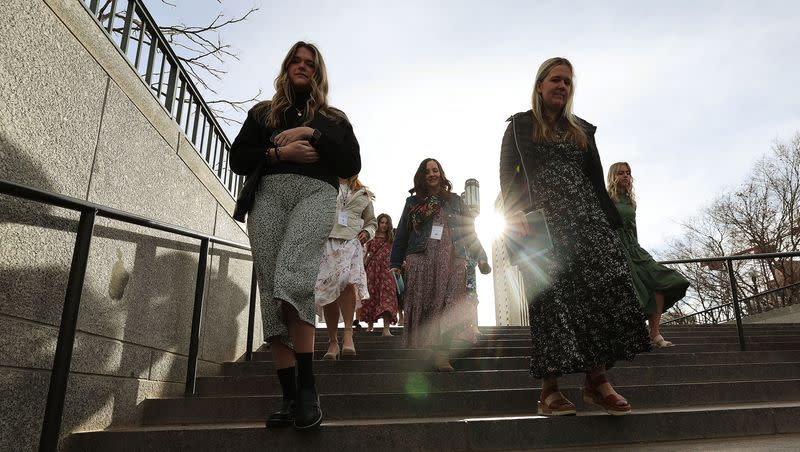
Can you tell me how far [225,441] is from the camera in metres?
2.25

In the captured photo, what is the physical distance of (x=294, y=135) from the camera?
230 cm

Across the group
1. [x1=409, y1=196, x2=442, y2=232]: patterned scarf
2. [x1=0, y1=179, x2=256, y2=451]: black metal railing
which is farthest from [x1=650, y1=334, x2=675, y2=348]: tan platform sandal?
[x1=0, y1=179, x2=256, y2=451]: black metal railing

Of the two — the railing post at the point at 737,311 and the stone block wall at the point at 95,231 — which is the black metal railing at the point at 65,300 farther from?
the railing post at the point at 737,311

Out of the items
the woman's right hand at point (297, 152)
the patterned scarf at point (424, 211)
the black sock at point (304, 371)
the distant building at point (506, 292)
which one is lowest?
the black sock at point (304, 371)

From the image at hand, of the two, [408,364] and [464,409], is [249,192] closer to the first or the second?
[464,409]

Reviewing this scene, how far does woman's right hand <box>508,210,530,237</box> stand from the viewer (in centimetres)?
270

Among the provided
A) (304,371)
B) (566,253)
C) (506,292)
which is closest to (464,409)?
(566,253)

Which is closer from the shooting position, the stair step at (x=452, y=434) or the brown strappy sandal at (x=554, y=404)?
the stair step at (x=452, y=434)

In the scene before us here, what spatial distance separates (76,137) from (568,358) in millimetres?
2563

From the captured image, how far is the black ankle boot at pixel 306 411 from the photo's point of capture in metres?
2.11

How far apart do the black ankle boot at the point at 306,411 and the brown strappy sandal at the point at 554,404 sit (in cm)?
111

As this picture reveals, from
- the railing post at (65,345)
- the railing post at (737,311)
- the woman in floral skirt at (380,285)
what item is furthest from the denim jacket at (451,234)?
the railing post at (737,311)

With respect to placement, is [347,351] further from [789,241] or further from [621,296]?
[789,241]

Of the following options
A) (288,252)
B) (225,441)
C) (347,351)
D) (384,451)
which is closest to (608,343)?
(384,451)
